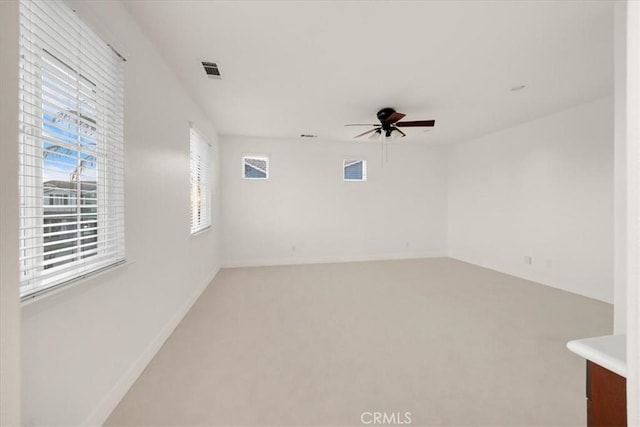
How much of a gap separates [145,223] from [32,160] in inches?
38.4

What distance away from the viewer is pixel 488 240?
16.4 feet

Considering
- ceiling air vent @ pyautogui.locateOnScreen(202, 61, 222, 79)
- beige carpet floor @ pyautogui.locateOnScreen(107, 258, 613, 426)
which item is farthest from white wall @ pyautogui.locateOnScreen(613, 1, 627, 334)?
ceiling air vent @ pyautogui.locateOnScreen(202, 61, 222, 79)

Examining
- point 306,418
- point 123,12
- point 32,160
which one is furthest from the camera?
point 123,12

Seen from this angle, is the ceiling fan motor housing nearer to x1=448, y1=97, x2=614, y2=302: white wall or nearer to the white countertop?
x1=448, y1=97, x2=614, y2=302: white wall

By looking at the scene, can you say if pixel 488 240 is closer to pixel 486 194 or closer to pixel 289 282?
Result: pixel 486 194

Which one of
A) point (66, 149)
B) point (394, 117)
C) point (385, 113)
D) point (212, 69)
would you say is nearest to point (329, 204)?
point (385, 113)

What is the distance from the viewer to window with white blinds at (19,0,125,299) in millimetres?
1037

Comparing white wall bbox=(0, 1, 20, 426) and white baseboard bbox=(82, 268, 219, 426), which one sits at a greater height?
white wall bbox=(0, 1, 20, 426)

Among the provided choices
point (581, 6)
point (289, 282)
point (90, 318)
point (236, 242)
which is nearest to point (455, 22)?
point (581, 6)

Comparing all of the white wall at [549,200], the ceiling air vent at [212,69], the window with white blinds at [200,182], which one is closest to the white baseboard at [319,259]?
the white wall at [549,200]

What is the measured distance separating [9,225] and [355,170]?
17.9ft

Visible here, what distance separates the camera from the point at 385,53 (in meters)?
2.26

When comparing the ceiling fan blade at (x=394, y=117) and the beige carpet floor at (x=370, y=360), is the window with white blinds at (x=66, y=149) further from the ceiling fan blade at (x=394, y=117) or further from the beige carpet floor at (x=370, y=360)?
the ceiling fan blade at (x=394, y=117)

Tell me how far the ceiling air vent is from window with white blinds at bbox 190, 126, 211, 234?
2.57 ft
